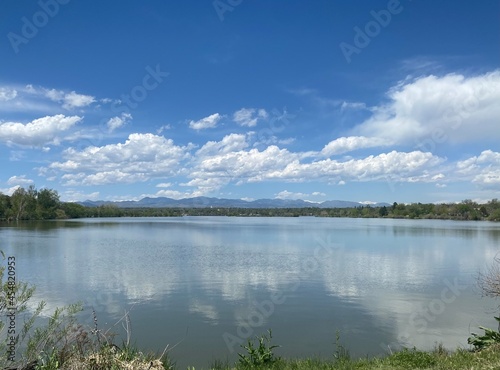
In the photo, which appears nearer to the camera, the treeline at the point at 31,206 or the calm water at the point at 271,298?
the calm water at the point at 271,298

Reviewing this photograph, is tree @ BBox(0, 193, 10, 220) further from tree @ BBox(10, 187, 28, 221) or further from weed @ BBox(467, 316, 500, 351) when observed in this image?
weed @ BBox(467, 316, 500, 351)

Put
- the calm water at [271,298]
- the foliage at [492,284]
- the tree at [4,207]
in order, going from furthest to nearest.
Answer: the tree at [4,207]
the calm water at [271,298]
the foliage at [492,284]

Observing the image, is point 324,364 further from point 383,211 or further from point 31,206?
point 383,211

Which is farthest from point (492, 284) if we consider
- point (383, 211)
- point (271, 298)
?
point (383, 211)

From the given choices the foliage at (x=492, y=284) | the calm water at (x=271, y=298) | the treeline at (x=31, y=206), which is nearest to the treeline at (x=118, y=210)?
the treeline at (x=31, y=206)

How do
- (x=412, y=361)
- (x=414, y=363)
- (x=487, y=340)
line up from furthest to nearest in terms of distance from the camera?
(x=487, y=340) → (x=412, y=361) → (x=414, y=363)

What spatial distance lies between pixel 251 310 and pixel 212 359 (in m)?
4.75

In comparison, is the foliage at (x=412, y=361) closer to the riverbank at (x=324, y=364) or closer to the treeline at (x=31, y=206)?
the riverbank at (x=324, y=364)

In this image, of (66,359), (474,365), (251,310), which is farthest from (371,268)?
(66,359)

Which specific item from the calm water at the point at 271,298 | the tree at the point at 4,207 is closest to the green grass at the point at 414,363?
the calm water at the point at 271,298

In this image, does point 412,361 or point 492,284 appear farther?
point 492,284

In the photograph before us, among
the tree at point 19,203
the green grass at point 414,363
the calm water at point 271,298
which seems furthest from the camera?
the tree at point 19,203

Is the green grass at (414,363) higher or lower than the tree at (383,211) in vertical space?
lower

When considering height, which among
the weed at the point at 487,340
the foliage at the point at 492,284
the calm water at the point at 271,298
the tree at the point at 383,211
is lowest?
the calm water at the point at 271,298
